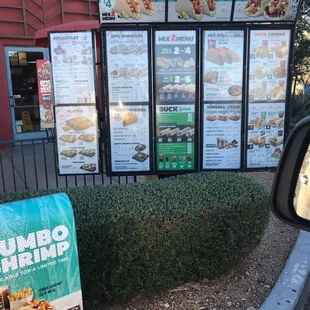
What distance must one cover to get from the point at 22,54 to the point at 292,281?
27.2ft

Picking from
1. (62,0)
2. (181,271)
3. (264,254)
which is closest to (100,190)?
(181,271)

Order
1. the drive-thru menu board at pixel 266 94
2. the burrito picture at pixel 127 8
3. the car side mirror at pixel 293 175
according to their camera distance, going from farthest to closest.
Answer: the drive-thru menu board at pixel 266 94 → the burrito picture at pixel 127 8 → the car side mirror at pixel 293 175

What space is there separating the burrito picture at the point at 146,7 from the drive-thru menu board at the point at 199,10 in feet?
0.69

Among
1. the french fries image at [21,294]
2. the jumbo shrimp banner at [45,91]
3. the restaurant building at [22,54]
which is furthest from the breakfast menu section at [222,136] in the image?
Answer: the restaurant building at [22,54]

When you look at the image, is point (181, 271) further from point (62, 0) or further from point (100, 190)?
point (62, 0)

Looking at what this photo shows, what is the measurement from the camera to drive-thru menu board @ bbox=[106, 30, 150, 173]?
441 centimetres

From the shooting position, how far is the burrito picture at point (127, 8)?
4230 millimetres

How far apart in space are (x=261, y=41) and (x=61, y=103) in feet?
8.42

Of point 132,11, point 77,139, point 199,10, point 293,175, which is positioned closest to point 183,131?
point 77,139

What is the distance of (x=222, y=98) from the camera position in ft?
15.2

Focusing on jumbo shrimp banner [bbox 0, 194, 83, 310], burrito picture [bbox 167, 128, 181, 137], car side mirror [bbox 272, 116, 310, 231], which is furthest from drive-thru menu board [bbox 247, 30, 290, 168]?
car side mirror [bbox 272, 116, 310, 231]

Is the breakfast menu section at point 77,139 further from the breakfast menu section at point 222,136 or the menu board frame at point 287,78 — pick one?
the menu board frame at point 287,78

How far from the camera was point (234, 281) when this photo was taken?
10.5 ft

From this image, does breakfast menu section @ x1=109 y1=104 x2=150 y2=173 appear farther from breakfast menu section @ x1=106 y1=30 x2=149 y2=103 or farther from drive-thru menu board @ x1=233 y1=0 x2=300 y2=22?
drive-thru menu board @ x1=233 y1=0 x2=300 y2=22
